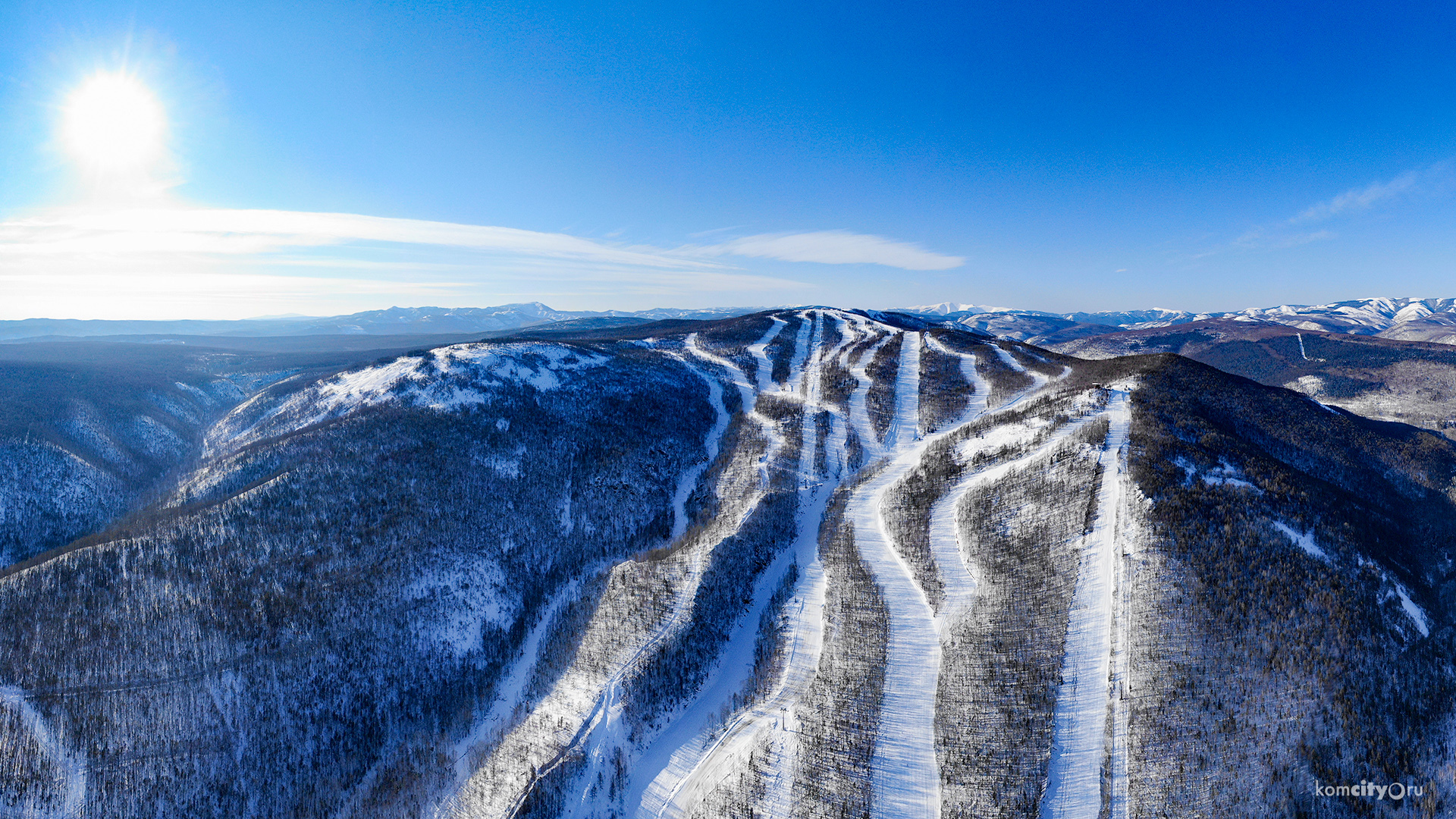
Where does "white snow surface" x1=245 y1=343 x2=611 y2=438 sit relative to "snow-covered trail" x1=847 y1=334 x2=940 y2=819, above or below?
above

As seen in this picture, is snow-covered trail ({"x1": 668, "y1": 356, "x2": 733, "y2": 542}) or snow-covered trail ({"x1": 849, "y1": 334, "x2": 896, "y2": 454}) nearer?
snow-covered trail ({"x1": 668, "y1": 356, "x2": 733, "y2": 542})

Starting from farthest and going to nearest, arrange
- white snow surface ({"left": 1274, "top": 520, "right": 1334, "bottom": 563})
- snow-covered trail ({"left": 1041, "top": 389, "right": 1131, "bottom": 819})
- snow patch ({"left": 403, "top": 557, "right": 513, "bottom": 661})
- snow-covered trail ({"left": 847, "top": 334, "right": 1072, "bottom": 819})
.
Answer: snow patch ({"left": 403, "top": 557, "right": 513, "bottom": 661}) < white snow surface ({"left": 1274, "top": 520, "right": 1334, "bottom": 563}) < snow-covered trail ({"left": 847, "top": 334, "right": 1072, "bottom": 819}) < snow-covered trail ({"left": 1041, "top": 389, "right": 1131, "bottom": 819})

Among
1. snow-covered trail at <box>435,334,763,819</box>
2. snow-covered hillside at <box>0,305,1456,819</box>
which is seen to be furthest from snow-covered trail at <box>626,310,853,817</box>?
snow-covered trail at <box>435,334,763,819</box>

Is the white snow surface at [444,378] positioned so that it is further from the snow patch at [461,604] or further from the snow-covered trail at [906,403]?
the snow-covered trail at [906,403]

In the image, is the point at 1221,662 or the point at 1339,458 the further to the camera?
the point at 1339,458

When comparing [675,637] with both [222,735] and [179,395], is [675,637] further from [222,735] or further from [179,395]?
[179,395]

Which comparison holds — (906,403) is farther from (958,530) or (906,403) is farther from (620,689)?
(620,689)

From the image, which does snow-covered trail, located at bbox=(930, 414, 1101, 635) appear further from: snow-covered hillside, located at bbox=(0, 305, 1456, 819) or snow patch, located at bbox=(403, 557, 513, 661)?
snow patch, located at bbox=(403, 557, 513, 661)

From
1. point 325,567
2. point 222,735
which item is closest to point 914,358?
point 325,567
